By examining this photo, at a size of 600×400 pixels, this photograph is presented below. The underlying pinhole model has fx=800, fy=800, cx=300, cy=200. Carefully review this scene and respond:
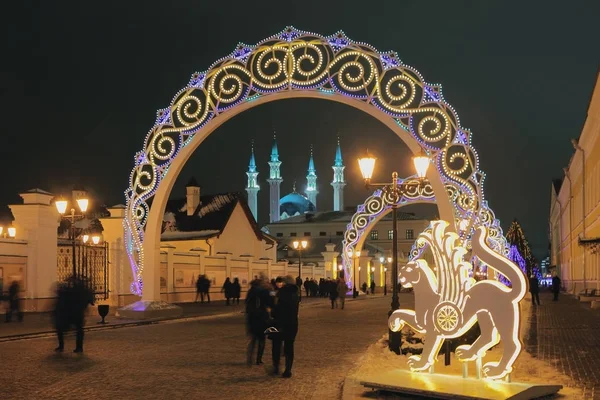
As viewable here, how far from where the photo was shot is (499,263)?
9703 millimetres

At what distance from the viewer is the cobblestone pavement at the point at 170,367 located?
10.7m

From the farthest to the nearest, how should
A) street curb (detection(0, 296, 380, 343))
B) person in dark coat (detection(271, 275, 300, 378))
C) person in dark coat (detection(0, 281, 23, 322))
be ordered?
person in dark coat (detection(0, 281, 23, 322)), street curb (detection(0, 296, 380, 343)), person in dark coat (detection(271, 275, 300, 378))

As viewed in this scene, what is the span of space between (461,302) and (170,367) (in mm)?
5323

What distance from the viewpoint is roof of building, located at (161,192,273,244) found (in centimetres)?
5609

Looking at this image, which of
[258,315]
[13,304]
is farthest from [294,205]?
[258,315]

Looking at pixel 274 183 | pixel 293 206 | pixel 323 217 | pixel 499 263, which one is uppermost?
pixel 274 183

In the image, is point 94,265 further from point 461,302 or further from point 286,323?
point 461,302

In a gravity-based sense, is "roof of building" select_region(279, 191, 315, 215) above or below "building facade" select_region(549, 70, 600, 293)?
above

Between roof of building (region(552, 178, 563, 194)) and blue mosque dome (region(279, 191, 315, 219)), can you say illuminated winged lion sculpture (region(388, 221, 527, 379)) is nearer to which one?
roof of building (region(552, 178, 563, 194))

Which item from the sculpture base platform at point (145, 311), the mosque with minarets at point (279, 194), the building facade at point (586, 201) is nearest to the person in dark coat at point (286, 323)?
the sculpture base platform at point (145, 311)

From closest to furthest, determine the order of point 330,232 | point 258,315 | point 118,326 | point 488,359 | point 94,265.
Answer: point 258,315 < point 488,359 < point 118,326 < point 94,265 < point 330,232

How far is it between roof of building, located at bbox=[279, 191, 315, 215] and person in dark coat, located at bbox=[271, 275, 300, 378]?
11697cm

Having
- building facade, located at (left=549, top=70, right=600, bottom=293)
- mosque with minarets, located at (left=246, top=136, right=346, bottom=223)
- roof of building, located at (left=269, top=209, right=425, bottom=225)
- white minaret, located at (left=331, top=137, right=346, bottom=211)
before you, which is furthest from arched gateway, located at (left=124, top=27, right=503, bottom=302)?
white minaret, located at (left=331, top=137, right=346, bottom=211)

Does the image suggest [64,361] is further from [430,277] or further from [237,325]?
[237,325]
